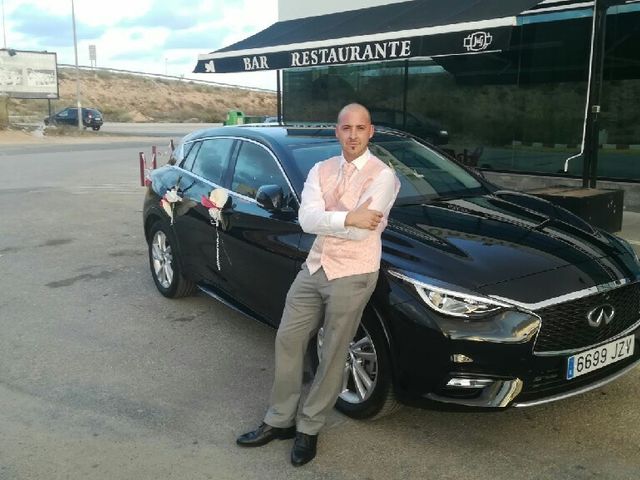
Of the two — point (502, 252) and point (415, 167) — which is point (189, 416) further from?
point (415, 167)

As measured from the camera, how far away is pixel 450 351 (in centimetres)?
301

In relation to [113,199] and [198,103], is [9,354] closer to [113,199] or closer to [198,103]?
[113,199]

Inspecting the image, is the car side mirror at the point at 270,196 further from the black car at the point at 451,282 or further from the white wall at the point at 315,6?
the white wall at the point at 315,6

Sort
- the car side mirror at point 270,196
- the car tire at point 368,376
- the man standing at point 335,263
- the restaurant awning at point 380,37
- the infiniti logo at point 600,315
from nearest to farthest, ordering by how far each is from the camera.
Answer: the man standing at point 335,263 → the infiniti logo at point 600,315 → the car tire at point 368,376 → the car side mirror at point 270,196 → the restaurant awning at point 380,37

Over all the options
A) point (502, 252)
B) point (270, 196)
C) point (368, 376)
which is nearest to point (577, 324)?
point (502, 252)

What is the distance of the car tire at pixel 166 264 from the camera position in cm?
553

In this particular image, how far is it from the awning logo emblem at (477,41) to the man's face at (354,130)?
6.43 m

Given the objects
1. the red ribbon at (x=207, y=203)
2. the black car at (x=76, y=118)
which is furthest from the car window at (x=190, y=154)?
the black car at (x=76, y=118)

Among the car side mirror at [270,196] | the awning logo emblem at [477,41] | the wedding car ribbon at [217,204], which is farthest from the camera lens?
the awning logo emblem at [477,41]

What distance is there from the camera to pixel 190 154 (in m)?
5.58

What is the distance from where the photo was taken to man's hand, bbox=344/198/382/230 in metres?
2.77

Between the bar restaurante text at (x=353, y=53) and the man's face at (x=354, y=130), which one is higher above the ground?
the bar restaurante text at (x=353, y=53)

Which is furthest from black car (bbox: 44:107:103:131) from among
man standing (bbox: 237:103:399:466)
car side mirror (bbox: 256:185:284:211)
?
man standing (bbox: 237:103:399:466)

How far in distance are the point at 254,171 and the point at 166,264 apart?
1730 millimetres
